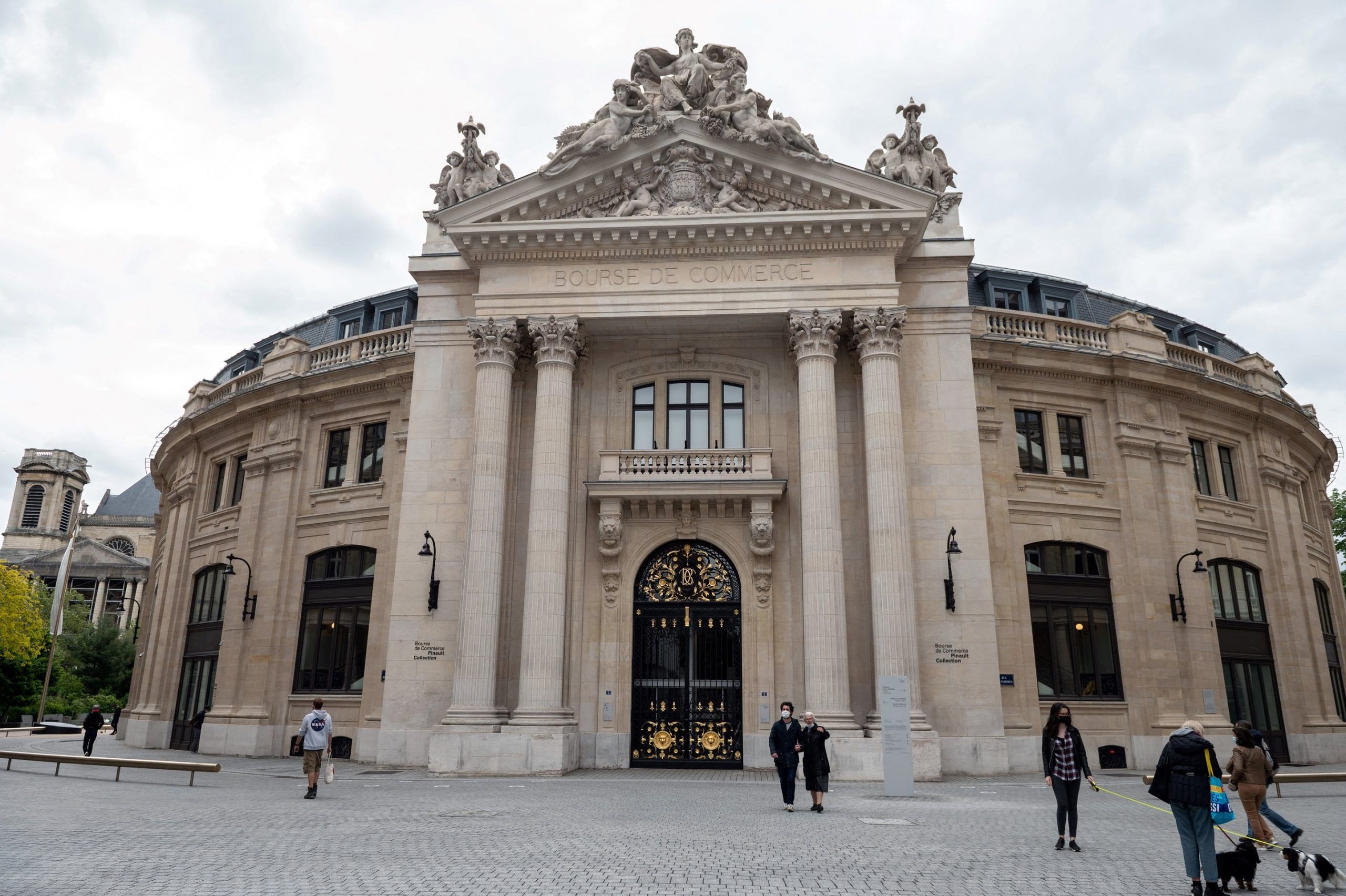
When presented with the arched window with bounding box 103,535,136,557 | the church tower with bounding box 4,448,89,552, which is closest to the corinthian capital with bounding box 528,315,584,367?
the arched window with bounding box 103,535,136,557

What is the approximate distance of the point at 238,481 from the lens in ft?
118

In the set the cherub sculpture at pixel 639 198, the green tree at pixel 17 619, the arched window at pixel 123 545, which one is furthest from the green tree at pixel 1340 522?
the arched window at pixel 123 545

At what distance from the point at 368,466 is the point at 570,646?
37.2 feet

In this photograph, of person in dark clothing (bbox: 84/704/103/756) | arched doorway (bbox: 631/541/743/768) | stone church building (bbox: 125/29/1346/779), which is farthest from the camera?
person in dark clothing (bbox: 84/704/103/756)

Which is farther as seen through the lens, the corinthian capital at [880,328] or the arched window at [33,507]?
the arched window at [33,507]

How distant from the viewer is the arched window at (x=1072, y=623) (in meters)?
27.8

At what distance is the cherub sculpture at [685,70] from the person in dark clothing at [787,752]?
59.7 feet

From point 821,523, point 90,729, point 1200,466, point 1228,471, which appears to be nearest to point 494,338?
point 821,523

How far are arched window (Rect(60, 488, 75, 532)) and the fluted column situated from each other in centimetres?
13043

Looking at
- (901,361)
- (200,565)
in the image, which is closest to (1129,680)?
(901,361)

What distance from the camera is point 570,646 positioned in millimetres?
25516

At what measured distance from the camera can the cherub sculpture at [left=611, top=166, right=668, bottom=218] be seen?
86.9ft

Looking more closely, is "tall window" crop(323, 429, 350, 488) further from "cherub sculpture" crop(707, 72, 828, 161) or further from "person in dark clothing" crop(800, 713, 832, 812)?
"person in dark clothing" crop(800, 713, 832, 812)

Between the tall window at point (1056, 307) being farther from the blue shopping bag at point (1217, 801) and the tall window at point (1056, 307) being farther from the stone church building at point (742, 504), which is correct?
the blue shopping bag at point (1217, 801)
